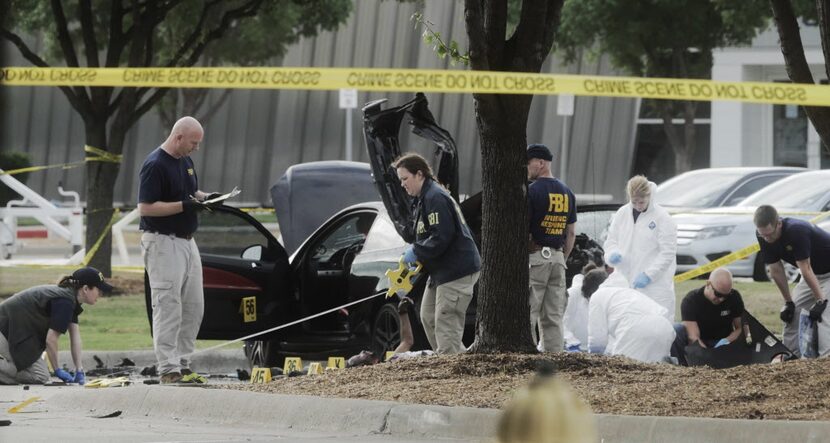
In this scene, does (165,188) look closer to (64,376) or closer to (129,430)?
(64,376)

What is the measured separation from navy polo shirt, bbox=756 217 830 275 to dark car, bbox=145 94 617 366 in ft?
4.64

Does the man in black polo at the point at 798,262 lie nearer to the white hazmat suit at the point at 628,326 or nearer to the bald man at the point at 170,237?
the white hazmat suit at the point at 628,326

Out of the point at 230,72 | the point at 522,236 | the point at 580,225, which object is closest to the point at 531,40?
A: the point at 522,236

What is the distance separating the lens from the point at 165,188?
10.1 m

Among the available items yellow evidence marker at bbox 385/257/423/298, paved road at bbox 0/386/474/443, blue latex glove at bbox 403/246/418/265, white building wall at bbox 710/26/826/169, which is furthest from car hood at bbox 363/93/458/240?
white building wall at bbox 710/26/826/169

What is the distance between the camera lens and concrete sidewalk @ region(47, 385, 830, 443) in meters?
6.97

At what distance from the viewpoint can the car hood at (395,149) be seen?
11.1 m

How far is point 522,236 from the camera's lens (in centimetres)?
926

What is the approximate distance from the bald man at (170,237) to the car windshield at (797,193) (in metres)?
10.7

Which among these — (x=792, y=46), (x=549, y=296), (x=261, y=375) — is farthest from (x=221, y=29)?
(x=792, y=46)

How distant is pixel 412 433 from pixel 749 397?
171 centimetres

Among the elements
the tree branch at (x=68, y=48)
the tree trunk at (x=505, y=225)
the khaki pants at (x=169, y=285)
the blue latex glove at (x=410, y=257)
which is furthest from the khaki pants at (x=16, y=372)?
the tree branch at (x=68, y=48)

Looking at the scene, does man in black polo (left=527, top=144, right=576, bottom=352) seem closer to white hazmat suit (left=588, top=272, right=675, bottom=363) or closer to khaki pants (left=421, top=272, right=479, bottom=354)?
white hazmat suit (left=588, top=272, right=675, bottom=363)

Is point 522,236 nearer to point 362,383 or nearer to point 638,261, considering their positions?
point 362,383
